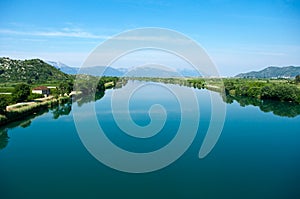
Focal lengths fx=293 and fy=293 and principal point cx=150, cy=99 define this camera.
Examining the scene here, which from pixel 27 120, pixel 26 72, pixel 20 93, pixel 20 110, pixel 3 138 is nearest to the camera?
pixel 3 138

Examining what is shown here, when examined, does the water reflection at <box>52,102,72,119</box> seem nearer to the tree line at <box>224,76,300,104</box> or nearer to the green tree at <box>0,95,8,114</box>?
the green tree at <box>0,95,8,114</box>

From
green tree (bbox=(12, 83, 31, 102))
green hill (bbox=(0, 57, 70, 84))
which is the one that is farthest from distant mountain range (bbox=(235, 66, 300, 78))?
green tree (bbox=(12, 83, 31, 102))

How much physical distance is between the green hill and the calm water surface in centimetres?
1403

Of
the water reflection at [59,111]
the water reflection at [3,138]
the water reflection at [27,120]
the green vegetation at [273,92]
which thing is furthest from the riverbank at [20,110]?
the green vegetation at [273,92]

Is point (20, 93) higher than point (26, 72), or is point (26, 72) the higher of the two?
point (26, 72)

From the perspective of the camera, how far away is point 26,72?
21703 mm

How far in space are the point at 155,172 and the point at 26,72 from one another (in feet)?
65.3

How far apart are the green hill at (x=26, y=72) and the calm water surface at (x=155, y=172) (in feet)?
46.0

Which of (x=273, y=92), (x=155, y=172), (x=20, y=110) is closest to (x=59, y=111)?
(x=20, y=110)

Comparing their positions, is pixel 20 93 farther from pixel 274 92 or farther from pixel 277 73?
pixel 277 73

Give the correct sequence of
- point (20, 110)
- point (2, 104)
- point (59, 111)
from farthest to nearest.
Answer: point (59, 111) < point (20, 110) < point (2, 104)

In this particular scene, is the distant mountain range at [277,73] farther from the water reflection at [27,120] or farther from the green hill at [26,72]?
the water reflection at [27,120]

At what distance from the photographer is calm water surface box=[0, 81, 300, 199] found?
12.0 feet

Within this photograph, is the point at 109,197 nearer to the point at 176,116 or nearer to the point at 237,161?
the point at 237,161
